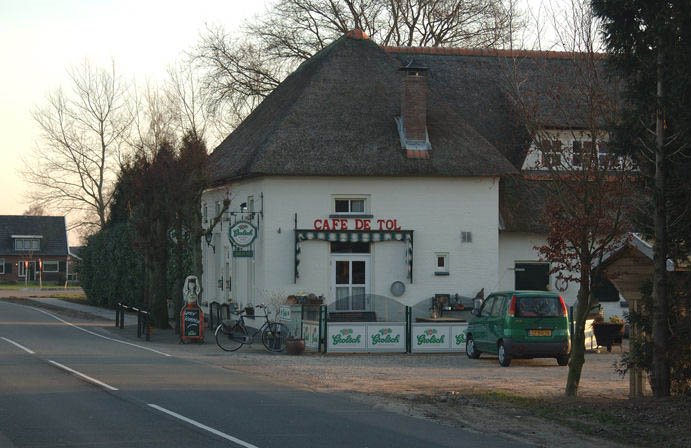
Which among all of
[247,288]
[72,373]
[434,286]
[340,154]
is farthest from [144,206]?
[72,373]

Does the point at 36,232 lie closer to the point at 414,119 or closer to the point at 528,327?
the point at 414,119

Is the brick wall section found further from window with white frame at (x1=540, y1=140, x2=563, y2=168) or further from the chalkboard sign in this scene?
window with white frame at (x1=540, y1=140, x2=563, y2=168)

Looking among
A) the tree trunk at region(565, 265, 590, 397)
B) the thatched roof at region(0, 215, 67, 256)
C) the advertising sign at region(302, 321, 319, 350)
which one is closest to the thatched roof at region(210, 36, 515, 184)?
the advertising sign at region(302, 321, 319, 350)

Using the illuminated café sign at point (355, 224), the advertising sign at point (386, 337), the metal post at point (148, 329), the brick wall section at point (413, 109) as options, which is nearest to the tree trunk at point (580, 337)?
the advertising sign at point (386, 337)

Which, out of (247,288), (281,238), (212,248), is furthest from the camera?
(212,248)

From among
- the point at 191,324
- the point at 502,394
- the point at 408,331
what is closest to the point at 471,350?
the point at 408,331

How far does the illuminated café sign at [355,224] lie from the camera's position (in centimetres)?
3484

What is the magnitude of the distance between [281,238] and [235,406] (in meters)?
18.5

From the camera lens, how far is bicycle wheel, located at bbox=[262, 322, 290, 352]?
1168 inches

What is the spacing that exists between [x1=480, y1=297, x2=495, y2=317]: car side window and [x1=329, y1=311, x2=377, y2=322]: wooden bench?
248 inches

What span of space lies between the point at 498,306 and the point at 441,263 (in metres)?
9.63

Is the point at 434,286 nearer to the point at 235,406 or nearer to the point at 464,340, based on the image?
the point at 464,340

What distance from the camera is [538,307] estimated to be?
25719 mm

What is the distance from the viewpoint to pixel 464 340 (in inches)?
1170
